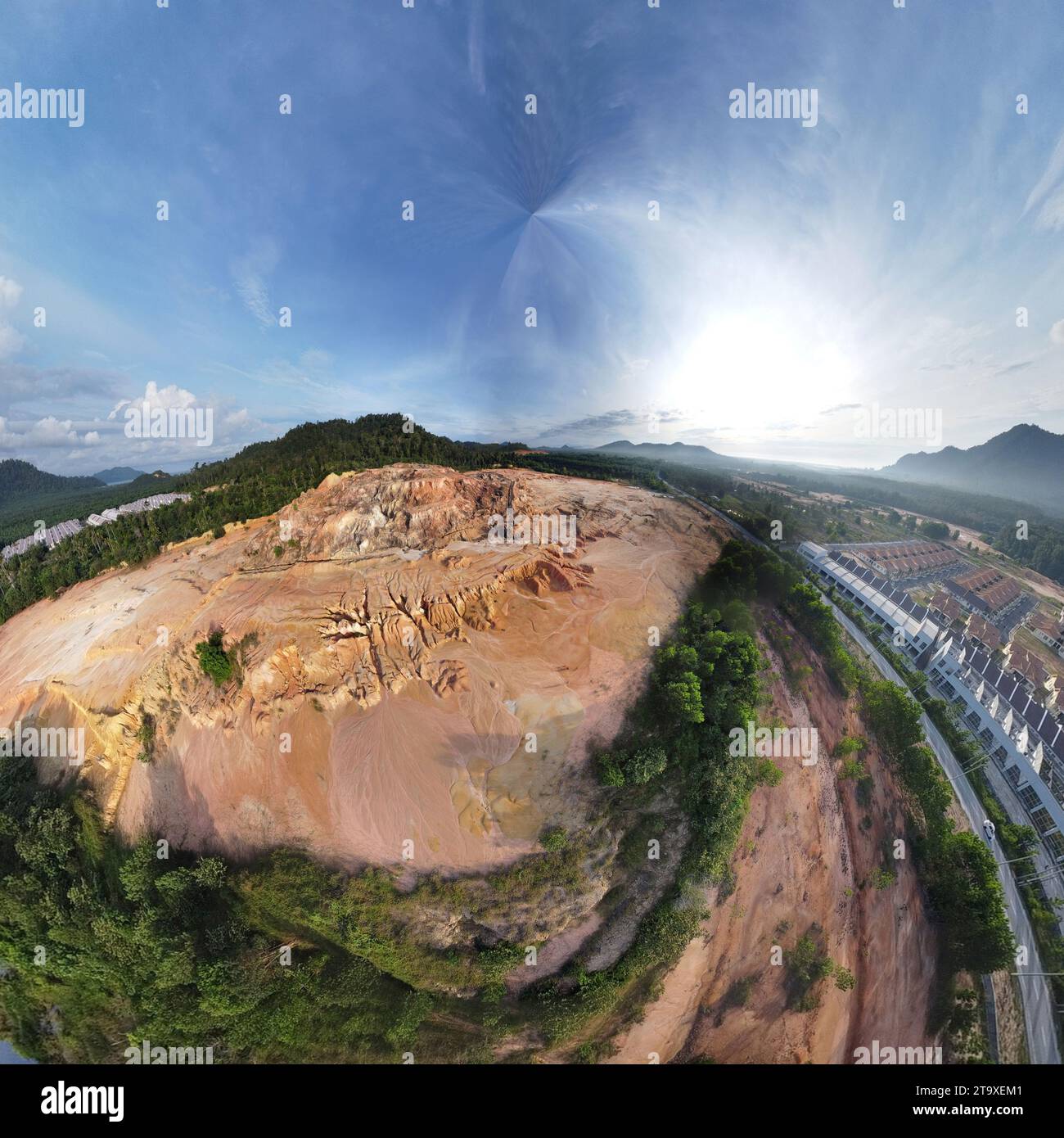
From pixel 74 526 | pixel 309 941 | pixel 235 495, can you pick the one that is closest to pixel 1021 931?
pixel 309 941

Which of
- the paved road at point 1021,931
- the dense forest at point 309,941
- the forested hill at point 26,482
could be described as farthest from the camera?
the forested hill at point 26,482

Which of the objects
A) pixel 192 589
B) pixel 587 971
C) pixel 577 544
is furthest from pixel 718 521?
pixel 192 589

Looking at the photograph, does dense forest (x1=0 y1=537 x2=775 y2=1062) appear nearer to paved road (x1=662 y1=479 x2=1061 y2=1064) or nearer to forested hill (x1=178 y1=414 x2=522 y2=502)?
paved road (x1=662 y1=479 x2=1061 y2=1064)

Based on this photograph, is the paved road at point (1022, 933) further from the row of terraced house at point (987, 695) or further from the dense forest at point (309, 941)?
the dense forest at point (309, 941)

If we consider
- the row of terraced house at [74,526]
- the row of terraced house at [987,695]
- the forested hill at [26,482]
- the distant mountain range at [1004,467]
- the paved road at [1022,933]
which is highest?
the forested hill at [26,482]

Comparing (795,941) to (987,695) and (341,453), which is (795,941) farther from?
(341,453)

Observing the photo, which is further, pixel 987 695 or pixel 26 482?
pixel 26 482

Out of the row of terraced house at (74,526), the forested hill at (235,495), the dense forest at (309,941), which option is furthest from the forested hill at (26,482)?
the dense forest at (309,941)
